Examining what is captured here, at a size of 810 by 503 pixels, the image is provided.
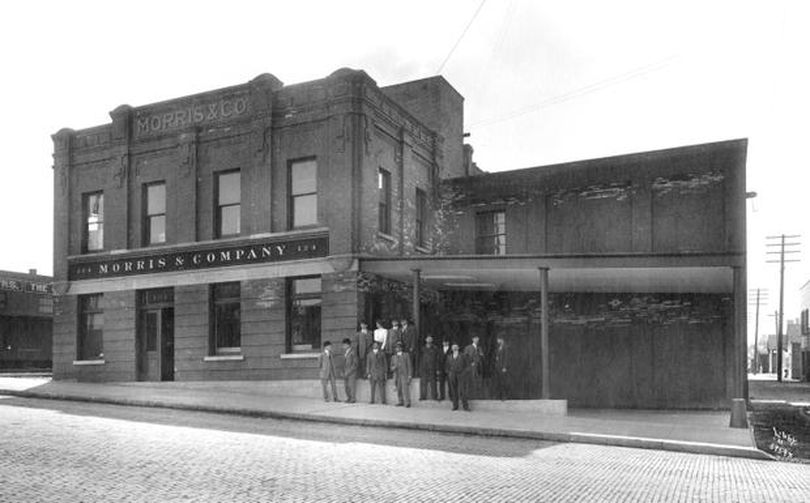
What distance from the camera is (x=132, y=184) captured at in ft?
80.4

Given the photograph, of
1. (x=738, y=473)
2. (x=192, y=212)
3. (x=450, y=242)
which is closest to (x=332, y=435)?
A: (x=738, y=473)

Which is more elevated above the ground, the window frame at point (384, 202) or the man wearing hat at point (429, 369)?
the window frame at point (384, 202)

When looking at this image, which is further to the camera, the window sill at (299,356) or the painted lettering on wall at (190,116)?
the painted lettering on wall at (190,116)

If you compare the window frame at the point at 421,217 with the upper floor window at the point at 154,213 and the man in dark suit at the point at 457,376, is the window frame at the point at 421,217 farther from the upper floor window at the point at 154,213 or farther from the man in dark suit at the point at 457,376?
the upper floor window at the point at 154,213

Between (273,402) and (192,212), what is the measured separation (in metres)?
7.02

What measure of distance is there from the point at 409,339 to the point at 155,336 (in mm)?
8716

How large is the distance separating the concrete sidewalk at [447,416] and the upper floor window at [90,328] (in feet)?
6.89

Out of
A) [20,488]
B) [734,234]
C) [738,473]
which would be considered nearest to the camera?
[20,488]

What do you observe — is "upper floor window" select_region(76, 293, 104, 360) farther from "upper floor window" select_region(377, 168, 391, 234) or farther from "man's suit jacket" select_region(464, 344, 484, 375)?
"man's suit jacket" select_region(464, 344, 484, 375)

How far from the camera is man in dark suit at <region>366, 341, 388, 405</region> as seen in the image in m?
19.4

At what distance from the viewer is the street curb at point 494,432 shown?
1374 centimetres

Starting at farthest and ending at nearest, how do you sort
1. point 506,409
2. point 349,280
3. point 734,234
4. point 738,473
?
point 734,234 < point 349,280 < point 506,409 < point 738,473

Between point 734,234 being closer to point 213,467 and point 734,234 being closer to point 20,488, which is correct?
point 213,467

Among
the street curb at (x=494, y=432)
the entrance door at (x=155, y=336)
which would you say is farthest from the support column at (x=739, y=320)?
the entrance door at (x=155, y=336)
